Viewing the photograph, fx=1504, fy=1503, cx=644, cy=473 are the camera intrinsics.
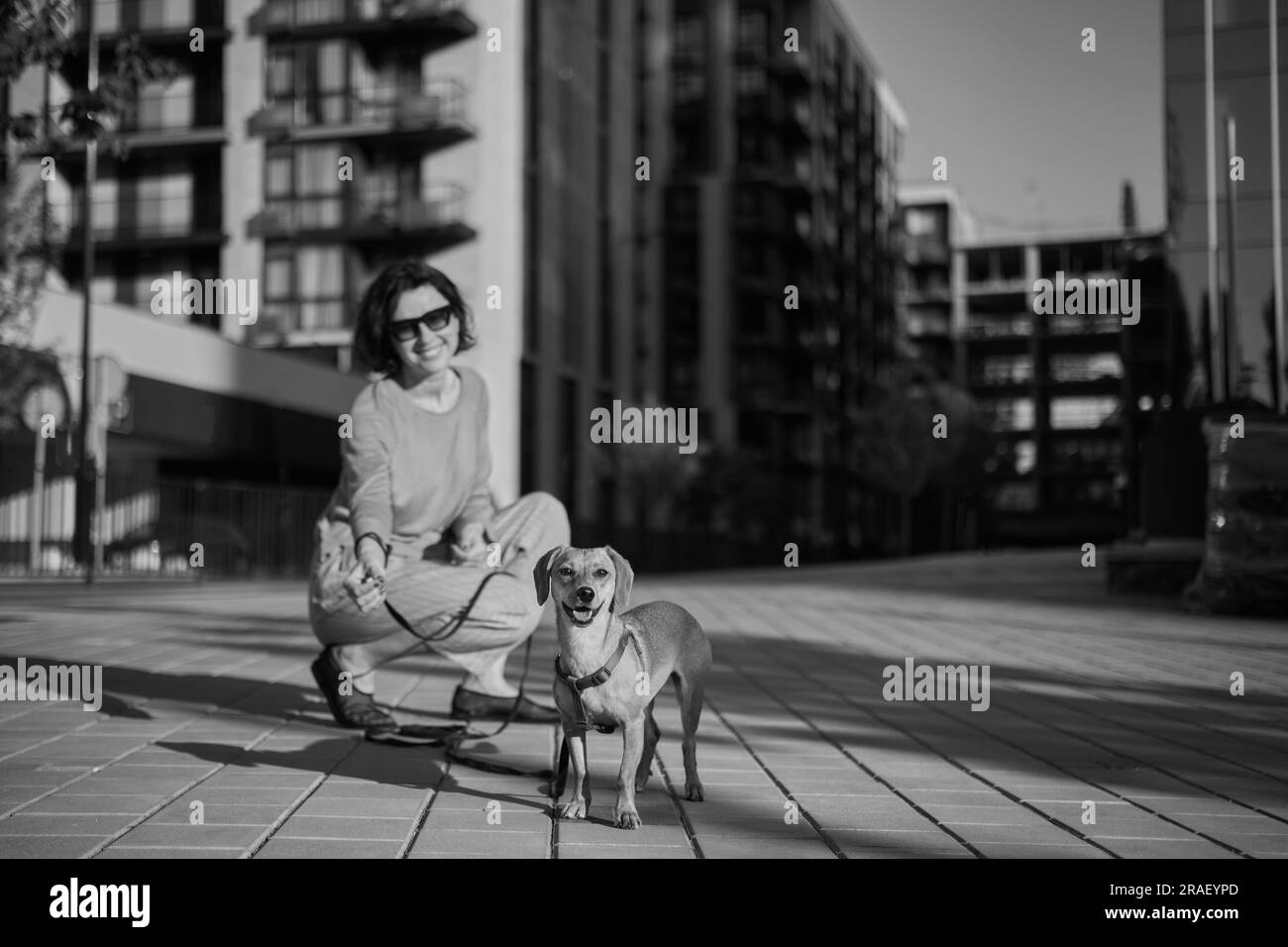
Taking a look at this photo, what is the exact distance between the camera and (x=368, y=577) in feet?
19.4

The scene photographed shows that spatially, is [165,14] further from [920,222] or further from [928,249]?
[920,222]

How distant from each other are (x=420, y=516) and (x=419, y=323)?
34.3 inches

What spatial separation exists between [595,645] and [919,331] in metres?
103

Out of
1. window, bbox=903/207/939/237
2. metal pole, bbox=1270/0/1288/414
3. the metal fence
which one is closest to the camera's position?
metal pole, bbox=1270/0/1288/414

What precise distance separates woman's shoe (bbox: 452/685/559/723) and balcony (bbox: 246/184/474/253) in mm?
36874

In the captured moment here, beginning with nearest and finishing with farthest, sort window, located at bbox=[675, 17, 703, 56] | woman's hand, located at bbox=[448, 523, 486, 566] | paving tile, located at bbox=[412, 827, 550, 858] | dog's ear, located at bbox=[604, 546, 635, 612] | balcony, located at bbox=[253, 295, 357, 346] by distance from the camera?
paving tile, located at bbox=[412, 827, 550, 858] < dog's ear, located at bbox=[604, 546, 635, 612] < woman's hand, located at bbox=[448, 523, 486, 566] < balcony, located at bbox=[253, 295, 357, 346] < window, located at bbox=[675, 17, 703, 56]

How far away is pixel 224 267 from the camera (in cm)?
4431

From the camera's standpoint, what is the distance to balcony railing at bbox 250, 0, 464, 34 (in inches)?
1702

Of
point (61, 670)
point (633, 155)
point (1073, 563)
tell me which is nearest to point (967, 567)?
point (1073, 563)

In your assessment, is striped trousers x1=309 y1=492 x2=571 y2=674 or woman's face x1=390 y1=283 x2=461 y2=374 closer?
striped trousers x1=309 y1=492 x2=571 y2=674

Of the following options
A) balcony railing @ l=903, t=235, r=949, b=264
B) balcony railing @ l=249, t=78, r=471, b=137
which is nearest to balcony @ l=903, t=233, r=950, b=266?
balcony railing @ l=903, t=235, r=949, b=264

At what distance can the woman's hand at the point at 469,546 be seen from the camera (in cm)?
685

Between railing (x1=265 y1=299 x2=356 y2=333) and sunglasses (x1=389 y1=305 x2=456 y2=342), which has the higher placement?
railing (x1=265 y1=299 x2=356 y2=333)

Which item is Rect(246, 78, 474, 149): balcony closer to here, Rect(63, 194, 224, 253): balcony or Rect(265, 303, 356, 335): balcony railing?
Rect(63, 194, 224, 253): balcony
